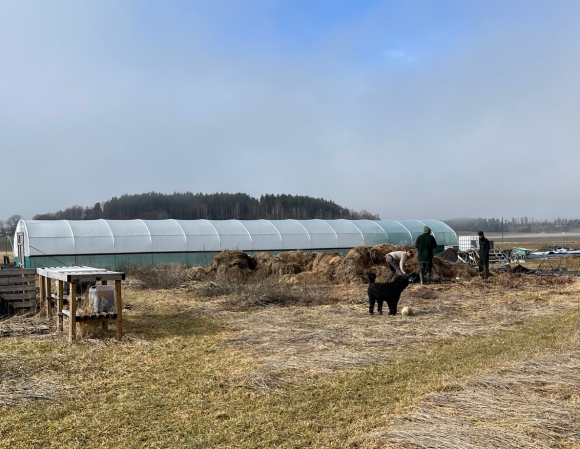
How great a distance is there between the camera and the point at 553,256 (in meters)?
36.8

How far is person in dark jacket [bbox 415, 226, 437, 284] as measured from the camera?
17.2 meters

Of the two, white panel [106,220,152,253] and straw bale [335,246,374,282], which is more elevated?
white panel [106,220,152,253]

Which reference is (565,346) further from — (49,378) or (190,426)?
(49,378)

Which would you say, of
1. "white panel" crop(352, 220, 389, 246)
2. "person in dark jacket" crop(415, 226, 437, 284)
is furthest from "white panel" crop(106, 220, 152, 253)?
"person in dark jacket" crop(415, 226, 437, 284)

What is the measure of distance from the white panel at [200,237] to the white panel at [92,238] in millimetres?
3916

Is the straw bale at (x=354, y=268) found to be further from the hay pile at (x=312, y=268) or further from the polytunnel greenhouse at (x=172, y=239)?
the polytunnel greenhouse at (x=172, y=239)

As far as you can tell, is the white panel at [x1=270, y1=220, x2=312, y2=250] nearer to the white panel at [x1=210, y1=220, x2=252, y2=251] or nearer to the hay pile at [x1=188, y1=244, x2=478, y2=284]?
the white panel at [x1=210, y1=220, x2=252, y2=251]

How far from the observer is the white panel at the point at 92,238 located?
26203 mm

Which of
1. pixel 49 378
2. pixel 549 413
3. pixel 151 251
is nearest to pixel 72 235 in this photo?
pixel 151 251

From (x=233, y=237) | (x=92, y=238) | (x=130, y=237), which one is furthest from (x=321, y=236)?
(x=92, y=238)

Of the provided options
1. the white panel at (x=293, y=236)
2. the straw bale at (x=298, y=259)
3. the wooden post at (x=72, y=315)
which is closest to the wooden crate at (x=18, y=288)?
the wooden post at (x=72, y=315)

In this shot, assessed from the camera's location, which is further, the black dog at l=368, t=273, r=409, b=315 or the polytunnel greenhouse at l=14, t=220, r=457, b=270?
the polytunnel greenhouse at l=14, t=220, r=457, b=270

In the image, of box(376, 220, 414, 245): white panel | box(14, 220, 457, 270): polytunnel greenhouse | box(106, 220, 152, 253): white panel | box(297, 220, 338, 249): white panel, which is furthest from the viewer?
Result: box(376, 220, 414, 245): white panel

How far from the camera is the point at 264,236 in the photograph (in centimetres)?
3047
